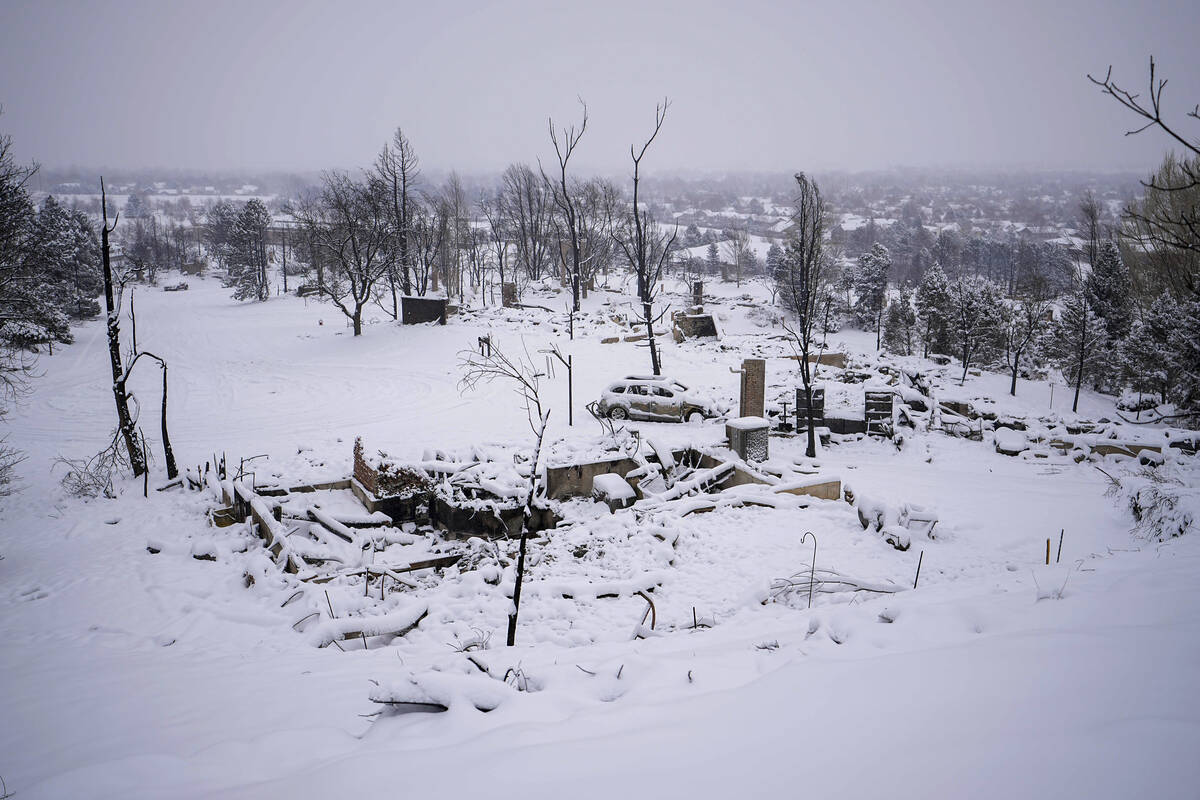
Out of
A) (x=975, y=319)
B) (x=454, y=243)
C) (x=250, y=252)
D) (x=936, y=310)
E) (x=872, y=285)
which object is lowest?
(x=975, y=319)

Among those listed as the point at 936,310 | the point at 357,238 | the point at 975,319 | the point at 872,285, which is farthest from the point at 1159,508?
the point at 872,285

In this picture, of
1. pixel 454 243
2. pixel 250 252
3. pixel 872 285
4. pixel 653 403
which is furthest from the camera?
pixel 454 243

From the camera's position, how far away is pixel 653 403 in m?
16.9

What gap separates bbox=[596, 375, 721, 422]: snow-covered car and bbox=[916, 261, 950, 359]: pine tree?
2838cm

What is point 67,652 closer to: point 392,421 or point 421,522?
point 421,522

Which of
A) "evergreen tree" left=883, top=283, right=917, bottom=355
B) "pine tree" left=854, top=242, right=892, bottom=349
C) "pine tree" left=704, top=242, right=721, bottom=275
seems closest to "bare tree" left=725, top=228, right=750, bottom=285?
"pine tree" left=704, top=242, right=721, bottom=275

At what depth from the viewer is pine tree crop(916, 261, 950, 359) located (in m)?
39.1

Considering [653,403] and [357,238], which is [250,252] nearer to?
[357,238]

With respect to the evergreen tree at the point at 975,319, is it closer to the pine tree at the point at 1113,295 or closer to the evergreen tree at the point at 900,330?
the pine tree at the point at 1113,295

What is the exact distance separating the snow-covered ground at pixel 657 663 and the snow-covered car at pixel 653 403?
4762mm

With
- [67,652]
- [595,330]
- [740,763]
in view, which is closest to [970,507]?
[740,763]

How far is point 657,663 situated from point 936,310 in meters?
42.3

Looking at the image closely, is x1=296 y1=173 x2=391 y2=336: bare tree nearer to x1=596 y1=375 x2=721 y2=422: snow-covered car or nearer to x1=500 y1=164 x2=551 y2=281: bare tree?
x1=596 y1=375 x2=721 y2=422: snow-covered car

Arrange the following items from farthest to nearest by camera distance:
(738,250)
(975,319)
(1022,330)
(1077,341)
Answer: (738,250)
(975,319)
(1022,330)
(1077,341)
